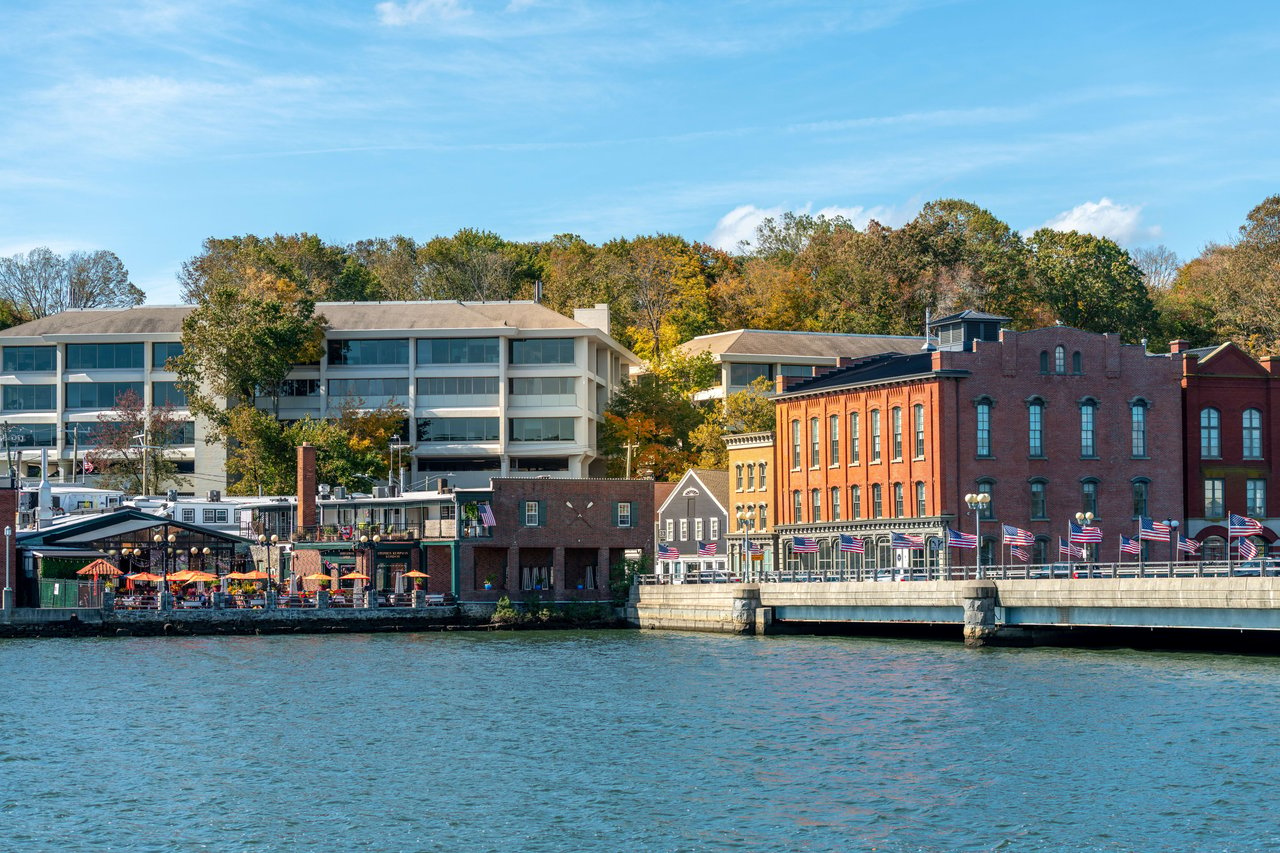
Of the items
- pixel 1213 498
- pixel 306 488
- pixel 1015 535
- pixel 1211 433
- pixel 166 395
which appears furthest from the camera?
pixel 166 395

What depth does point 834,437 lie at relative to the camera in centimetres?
10269

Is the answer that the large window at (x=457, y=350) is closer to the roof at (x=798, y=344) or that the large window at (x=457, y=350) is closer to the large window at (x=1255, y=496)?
the roof at (x=798, y=344)

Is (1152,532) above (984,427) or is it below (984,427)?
below

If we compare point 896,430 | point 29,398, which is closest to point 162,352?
point 29,398

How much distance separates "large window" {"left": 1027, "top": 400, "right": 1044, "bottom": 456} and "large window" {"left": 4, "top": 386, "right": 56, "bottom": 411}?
7849 cm

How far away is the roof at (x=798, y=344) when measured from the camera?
137000 millimetres

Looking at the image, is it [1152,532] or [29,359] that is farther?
[29,359]

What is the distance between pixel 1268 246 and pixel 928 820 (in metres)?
103

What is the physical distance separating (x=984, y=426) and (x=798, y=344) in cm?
4621

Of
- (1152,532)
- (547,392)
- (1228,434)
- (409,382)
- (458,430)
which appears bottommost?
(1152,532)

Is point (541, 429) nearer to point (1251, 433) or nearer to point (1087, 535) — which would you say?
point (1251, 433)

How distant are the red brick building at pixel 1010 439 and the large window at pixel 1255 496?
4.34 meters

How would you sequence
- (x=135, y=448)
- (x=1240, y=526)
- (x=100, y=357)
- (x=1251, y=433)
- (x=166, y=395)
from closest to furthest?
(x=1240, y=526)
(x=1251, y=433)
(x=135, y=448)
(x=166, y=395)
(x=100, y=357)

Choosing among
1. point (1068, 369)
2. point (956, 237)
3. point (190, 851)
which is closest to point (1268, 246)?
point (956, 237)
